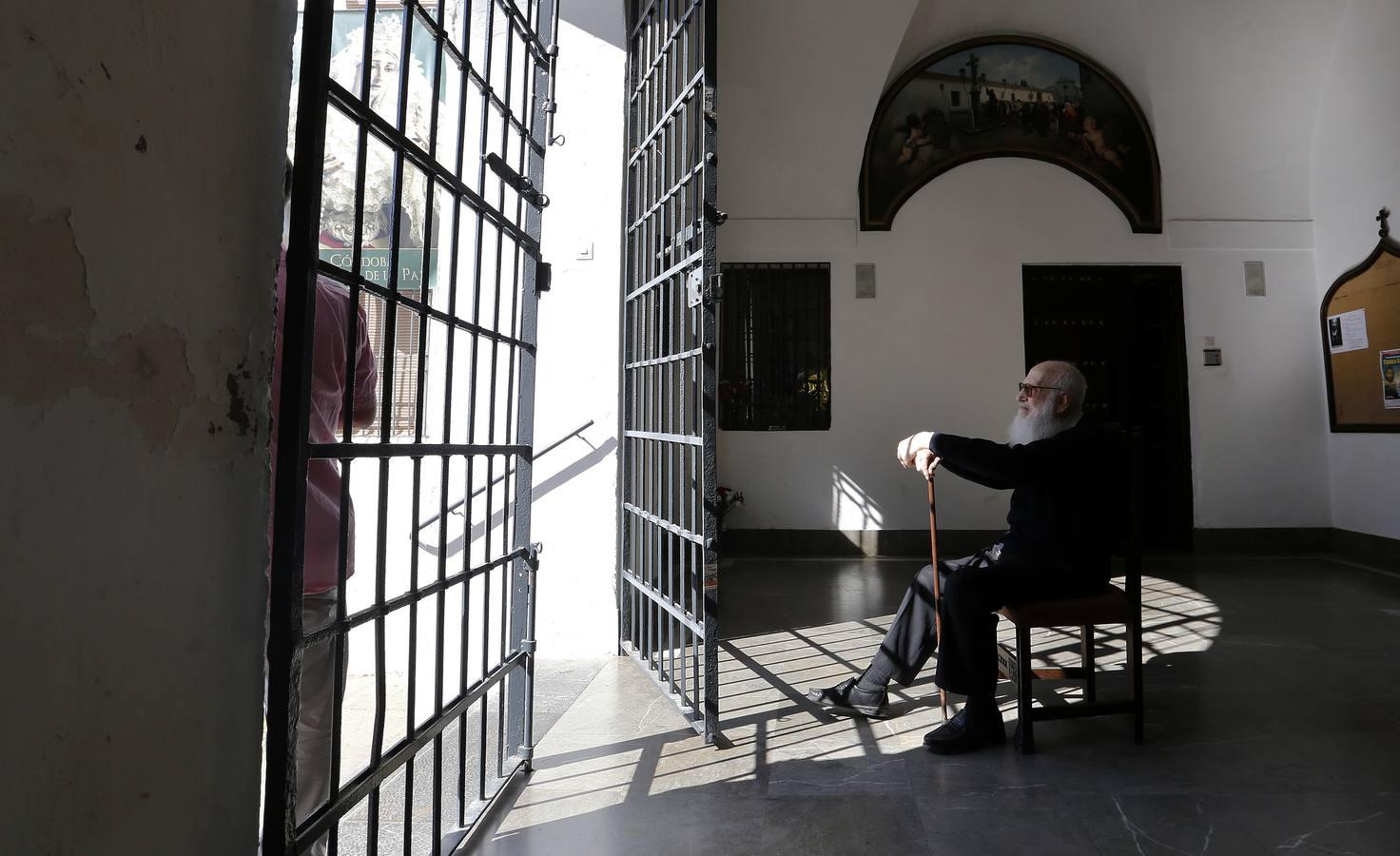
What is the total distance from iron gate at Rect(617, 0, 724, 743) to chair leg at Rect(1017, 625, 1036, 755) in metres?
1.05

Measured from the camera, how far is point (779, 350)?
7.53 m

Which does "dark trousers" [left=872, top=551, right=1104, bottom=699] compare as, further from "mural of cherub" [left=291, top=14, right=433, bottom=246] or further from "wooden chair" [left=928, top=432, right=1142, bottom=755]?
"mural of cherub" [left=291, top=14, right=433, bottom=246]

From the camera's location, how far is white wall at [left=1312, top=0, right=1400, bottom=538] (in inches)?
247

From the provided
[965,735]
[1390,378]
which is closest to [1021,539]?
[965,735]

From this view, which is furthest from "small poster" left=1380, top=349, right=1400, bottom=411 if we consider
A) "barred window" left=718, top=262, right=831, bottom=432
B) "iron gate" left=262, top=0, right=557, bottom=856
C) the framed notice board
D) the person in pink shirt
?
the person in pink shirt

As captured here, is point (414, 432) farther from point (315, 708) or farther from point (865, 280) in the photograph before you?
point (865, 280)

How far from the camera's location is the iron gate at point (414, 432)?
1.24 metres

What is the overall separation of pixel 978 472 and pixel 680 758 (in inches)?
56.2

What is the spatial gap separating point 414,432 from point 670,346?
3.52 ft

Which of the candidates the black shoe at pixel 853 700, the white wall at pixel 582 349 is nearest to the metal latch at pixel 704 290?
the white wall at pixel 582 349

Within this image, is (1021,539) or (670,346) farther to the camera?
(670,346)

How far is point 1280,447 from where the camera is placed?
24.0 ft

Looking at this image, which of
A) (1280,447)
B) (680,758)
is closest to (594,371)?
(680,758)

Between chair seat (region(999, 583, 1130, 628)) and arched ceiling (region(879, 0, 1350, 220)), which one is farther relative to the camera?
arched ceiling (region(879, 0, 1350, 220))
